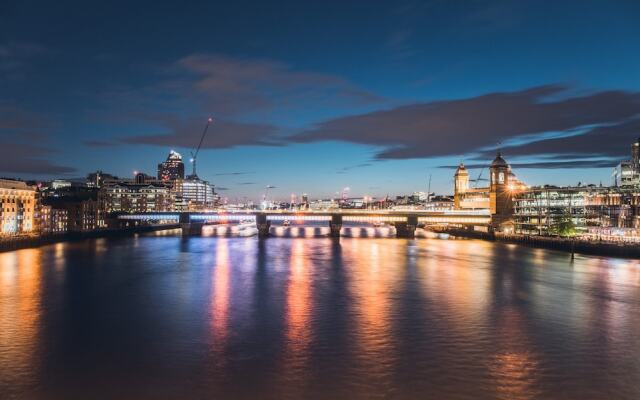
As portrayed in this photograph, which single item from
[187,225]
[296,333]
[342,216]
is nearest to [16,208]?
[187,225]

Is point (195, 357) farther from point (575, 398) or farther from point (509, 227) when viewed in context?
point (509, 227)

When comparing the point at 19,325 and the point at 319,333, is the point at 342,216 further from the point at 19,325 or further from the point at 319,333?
the point at 19,325

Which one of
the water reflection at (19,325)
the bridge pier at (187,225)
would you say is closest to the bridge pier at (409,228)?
the bridge pier at (187,225)

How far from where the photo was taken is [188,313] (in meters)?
34.6

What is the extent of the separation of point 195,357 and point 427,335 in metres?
12.6

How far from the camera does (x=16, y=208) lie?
9619cm

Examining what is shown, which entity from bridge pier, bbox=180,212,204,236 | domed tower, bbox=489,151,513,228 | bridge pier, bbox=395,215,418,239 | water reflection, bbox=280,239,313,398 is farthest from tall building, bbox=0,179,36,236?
domed tower, bbox=489,151,513,228

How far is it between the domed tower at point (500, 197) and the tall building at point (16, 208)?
3888 inches

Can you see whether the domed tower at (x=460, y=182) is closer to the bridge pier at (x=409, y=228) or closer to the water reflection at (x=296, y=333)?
the bridge pier at (x=409, y=228)

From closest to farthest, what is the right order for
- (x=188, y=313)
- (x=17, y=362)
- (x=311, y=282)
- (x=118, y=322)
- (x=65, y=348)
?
(x=17, y=362) → (x=65, y=348) → (x=118, y=322) → (x=188, y=313) → (x=311, y=282)

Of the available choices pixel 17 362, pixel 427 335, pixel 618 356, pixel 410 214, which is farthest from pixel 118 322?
pixel 410 214

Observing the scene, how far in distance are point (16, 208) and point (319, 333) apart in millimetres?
87712

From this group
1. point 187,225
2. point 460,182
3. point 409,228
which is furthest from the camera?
point 460,182

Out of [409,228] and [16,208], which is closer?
[16,208]
